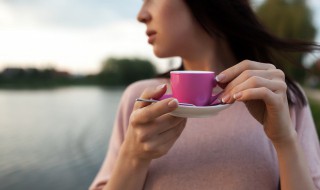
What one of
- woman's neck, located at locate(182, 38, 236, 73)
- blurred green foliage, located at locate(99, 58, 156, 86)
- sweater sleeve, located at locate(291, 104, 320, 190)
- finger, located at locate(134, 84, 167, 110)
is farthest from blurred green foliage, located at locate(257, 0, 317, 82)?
finger, located at locate(134, 84, 167, 110)

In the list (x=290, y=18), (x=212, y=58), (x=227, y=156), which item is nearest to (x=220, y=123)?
(x=227, y=156)

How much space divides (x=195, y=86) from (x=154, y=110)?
0.40 feet

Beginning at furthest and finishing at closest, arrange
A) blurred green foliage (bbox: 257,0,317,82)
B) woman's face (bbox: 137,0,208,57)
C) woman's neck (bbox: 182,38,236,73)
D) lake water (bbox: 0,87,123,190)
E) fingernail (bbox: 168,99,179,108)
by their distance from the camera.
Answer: blurred green foliage (bbox: 257,0,317,82) → lake water (bbox: 0,87,123,190) → woman's neck (bbox: 182,38,236,73) → woman's face (bbox: 137,0,208,57) → fingernail (bbox: 168,99,179,108)

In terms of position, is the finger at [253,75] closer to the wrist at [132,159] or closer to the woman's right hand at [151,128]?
the woman's right hand at [151,128]

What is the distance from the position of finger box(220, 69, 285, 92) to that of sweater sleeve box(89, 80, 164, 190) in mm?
461

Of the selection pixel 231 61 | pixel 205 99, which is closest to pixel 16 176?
pixel 231 61

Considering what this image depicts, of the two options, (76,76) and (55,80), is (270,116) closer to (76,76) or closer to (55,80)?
(76,76)

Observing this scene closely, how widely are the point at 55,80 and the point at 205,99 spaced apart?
84.8 inches

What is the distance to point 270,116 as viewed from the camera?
0.75 m

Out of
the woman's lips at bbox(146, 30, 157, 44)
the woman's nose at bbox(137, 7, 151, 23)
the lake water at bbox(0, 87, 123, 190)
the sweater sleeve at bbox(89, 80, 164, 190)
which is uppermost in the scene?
the woman's nose at bbox(137, 7, 151, 23)

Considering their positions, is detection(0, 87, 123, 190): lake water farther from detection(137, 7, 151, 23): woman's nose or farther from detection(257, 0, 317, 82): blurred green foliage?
detection(257, 0, 317, 82): blurred green foliage

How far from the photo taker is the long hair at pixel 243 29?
1.06 m

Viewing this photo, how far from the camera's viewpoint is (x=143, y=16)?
3.42 ft

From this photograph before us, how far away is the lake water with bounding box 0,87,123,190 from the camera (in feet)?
8.84
